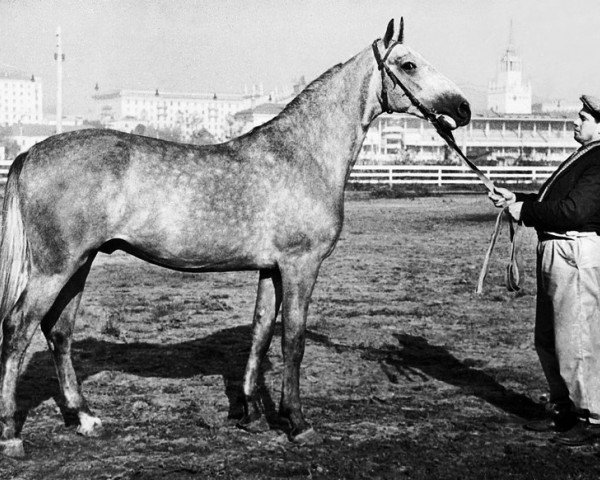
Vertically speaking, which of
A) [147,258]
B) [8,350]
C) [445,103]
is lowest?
[8,350]

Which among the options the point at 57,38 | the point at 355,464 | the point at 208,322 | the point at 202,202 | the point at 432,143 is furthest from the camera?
the point at 432,143

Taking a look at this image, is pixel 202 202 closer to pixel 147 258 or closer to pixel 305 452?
pixel 147 258

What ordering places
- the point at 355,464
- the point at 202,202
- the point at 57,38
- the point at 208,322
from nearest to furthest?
the point at 355,464
the point at 202,202
the point at 208,322
the point at 57,38

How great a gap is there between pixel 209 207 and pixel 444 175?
115ft

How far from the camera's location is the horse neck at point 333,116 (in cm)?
566

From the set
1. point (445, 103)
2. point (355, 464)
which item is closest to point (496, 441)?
point (355, 464)

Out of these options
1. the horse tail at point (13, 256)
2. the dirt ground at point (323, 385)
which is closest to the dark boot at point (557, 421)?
the dirt ground at point (323, 385)

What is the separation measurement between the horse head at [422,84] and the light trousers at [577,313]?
1079 millimetres

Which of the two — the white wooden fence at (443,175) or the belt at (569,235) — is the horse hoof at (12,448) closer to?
the belt at (569,235)

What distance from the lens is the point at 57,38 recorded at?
125 feet

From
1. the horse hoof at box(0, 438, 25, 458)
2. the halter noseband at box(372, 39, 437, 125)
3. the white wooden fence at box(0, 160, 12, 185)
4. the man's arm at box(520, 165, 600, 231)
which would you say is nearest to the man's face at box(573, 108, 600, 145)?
the man's arm at box(520, 165, 600, 231)

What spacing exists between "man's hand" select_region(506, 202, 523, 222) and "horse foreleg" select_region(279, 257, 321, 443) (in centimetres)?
136

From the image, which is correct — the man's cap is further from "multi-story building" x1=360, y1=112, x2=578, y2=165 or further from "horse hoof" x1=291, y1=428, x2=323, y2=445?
"multi-story building" x1=360, y1=112, x2=578, y2=165

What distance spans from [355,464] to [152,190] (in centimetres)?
213
